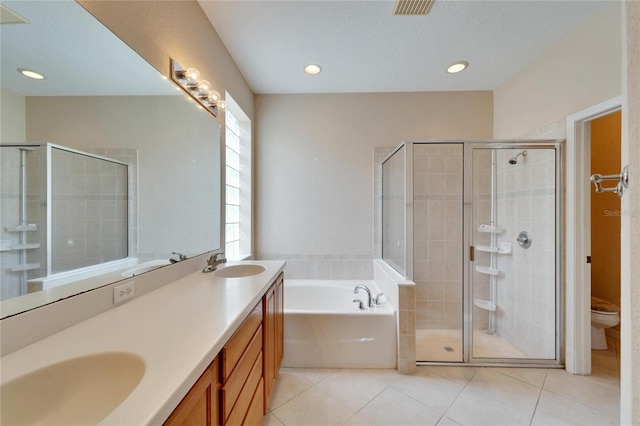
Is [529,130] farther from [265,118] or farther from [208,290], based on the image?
[208,290]

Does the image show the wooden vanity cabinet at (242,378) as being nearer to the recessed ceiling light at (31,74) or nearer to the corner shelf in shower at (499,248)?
the recessed ceiling light at (31,74)

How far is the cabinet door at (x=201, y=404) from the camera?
555 millimetres

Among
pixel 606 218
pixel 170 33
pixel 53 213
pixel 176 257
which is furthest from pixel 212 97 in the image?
pixel 606 218

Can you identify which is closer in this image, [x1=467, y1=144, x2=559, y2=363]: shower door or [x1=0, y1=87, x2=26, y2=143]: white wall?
[x1=0, y1=87, x2=26, y2=143]: white wall

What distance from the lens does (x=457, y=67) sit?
2.33 meters

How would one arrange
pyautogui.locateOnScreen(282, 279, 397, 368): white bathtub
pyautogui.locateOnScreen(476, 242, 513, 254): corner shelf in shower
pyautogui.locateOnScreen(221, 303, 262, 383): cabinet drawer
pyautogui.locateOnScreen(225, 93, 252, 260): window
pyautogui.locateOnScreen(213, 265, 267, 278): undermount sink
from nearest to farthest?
pyautogui.locateOnScreen(221, 303, 262, 383): cabinet drawer, pyautogui.locateOnScreen(213, 265, 267, 278): undermount sink, pyautogui.locateOnScreen(282, 279, 397, 368): white bathtub, pyautogui.locateOnScreen(476, 242, 513, 254): corner shelf in shower, pyautogui.locateOnScreen(225, 93, 252, 260): window

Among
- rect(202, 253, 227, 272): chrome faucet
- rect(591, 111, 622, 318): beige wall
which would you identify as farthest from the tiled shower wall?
rect(202, 253, 227, 272): chrome faucet

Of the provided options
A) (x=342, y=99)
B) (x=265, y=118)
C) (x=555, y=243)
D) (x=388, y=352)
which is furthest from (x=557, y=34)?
(x=388, y=352)

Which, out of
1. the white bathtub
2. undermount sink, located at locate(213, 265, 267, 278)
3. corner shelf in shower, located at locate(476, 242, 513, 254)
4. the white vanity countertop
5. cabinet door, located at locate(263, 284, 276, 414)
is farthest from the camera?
corner shelf in shower, located at locate(476, 242, 513, 254)

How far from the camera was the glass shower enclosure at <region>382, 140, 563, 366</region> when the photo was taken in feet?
6.75

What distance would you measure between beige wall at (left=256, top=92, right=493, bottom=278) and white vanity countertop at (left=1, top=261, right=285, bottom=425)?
5.46 ft

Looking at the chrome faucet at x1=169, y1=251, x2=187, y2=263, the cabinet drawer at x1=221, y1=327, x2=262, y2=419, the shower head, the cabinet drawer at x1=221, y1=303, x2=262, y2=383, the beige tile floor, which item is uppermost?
the shower head

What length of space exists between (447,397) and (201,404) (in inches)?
68.4

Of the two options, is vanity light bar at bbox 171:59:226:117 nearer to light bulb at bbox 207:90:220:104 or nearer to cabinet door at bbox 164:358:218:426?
light bulb at bbox 207:90:220:104
